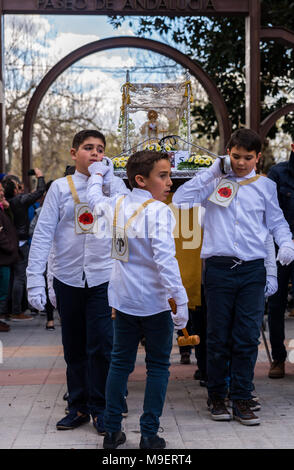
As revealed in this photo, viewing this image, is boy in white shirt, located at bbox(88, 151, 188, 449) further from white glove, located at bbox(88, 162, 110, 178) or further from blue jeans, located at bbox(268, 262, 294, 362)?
blue jeans, located at bbox(268, 262, 294, 362)

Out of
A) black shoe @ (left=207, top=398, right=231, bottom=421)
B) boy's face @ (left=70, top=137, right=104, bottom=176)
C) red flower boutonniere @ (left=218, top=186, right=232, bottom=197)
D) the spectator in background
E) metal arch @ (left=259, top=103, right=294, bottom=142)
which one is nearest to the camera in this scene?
boy's face @ (left=70, top=137, right=104, bottom=176)

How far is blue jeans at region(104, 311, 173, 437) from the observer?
13.2ft

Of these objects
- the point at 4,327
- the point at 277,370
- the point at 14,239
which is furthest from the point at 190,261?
the point at 14,239

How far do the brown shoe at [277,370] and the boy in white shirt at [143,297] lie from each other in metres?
2.22

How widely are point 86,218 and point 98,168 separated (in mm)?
321

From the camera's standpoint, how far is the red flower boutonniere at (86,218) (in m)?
4.50

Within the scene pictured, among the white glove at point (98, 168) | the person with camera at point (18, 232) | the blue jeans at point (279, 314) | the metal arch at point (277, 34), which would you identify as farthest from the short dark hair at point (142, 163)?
the metal arch at point (277, 34)

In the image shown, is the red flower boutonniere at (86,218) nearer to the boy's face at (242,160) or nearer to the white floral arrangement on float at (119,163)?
the boy's face at (242,160)

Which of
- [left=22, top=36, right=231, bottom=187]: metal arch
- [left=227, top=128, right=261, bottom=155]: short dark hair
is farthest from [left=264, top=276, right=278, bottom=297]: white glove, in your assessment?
[left=22, top=36, right=231, bottom=187]: metal arch

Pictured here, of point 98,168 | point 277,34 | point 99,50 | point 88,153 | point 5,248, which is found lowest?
point 5,248

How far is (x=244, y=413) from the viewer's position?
464 centimetres

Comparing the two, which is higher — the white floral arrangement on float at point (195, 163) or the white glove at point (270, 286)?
the white floral arrangement on float at point (195, 163)

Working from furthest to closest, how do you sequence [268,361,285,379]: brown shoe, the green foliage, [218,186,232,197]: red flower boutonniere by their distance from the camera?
the green foliage < [268,361,285,379]: brown shoe < [218,186,232,197]: red flower boutonniere

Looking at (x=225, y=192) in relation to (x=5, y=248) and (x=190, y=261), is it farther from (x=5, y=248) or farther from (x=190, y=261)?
(x=5, y=248)
